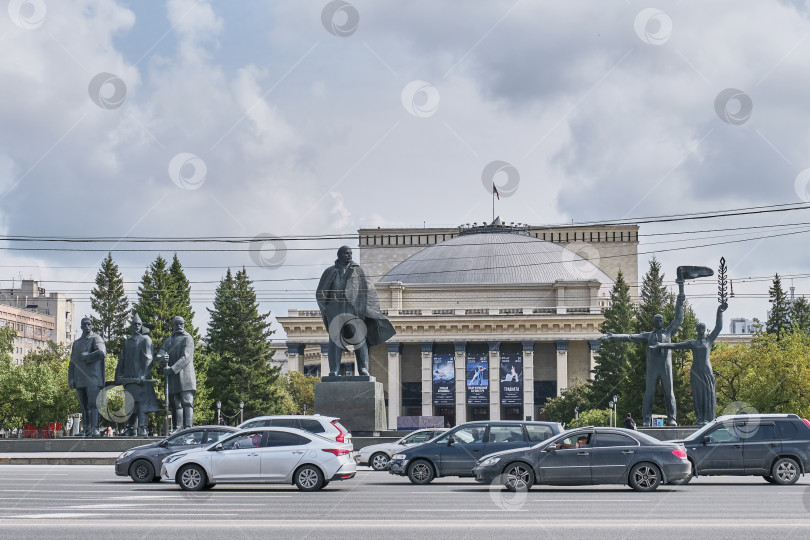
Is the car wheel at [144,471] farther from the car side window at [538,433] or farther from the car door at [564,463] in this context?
the car door at [564,463]

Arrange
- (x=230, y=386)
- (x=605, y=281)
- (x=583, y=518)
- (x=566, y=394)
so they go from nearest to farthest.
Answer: (x=583, y=518) → (x=230, y=386) → (x=566, y=394) → (x=605, y=281)

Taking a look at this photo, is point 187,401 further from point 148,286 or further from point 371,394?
point 148,286

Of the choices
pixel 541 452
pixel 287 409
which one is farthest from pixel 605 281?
pixel 541 452

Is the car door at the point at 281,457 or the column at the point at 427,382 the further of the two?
the column at the point at 427,382

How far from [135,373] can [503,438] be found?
12.6 metres

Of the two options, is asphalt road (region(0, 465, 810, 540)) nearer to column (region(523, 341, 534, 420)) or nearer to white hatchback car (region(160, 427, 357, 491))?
white hatchback car (region(160, 427, 357, 491))

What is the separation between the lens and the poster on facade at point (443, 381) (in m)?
107

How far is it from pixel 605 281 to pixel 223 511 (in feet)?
384

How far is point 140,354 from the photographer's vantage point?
3131 centimetres

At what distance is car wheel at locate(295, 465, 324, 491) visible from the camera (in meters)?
20.2

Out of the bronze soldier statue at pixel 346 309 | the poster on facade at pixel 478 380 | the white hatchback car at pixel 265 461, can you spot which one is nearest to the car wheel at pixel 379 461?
the bronze soldier statue at pixel 346 309

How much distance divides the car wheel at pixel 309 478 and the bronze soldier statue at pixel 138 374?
11.9m

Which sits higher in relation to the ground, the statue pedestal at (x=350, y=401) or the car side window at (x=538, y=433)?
the statue pedestal at (x=350, y=401)

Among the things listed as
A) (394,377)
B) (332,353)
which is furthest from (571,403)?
(332,353)
